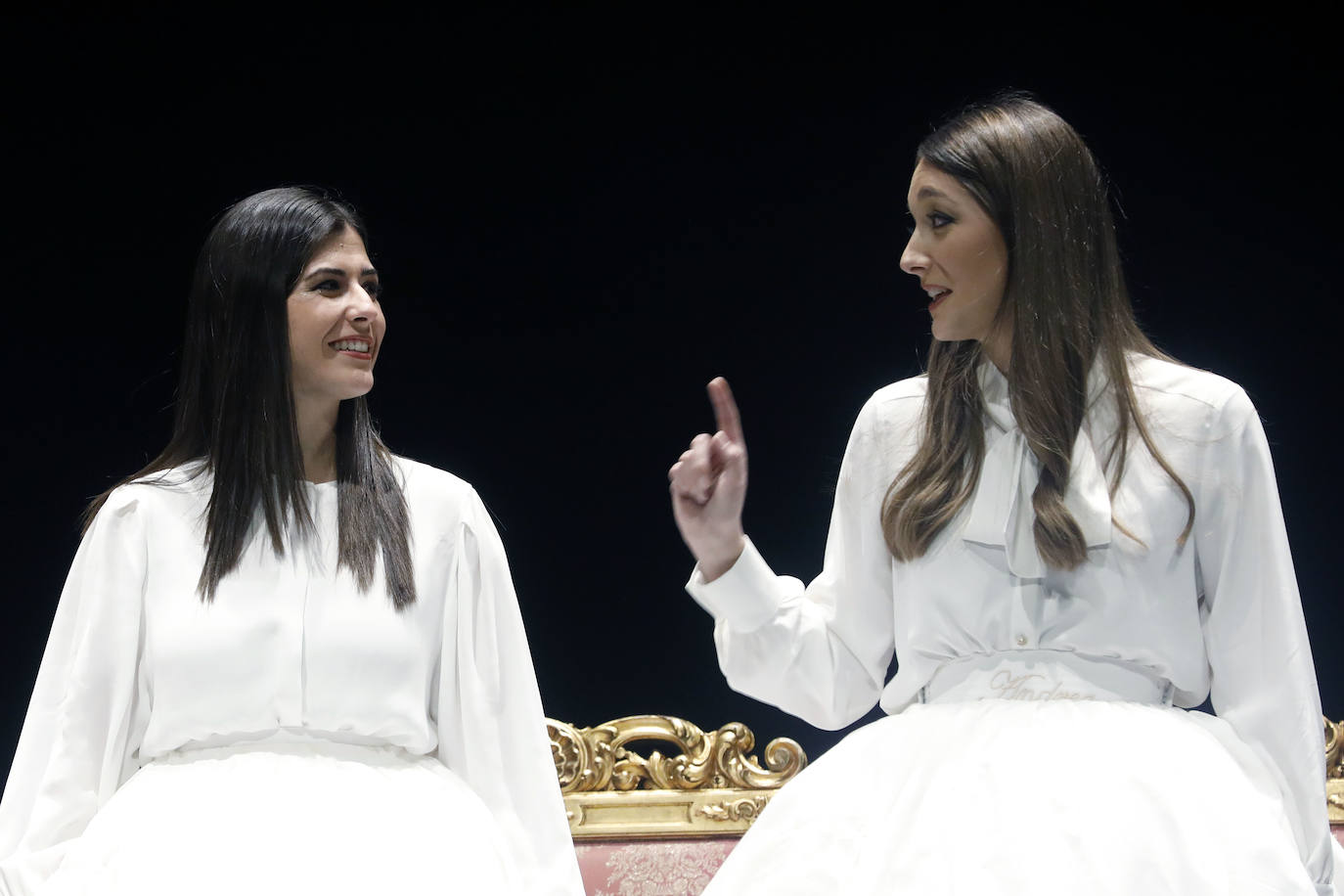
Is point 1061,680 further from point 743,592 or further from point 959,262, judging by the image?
point 959,262

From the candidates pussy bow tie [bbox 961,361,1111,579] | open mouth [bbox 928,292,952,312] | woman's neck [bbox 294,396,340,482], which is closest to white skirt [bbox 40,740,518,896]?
woman's neck [bbox 294,396,340,482]

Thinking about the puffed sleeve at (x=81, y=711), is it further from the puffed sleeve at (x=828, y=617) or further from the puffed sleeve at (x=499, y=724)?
the puffed sleeve at (x=828, y=617)

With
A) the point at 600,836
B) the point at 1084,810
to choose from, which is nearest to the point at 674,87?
the point at 600,836

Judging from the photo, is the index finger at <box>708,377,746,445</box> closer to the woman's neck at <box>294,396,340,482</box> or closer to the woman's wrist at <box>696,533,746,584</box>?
the woman's wrist at <box>696,533,746,584</box>

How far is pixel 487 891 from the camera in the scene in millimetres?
2133

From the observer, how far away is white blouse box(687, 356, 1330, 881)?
188cm

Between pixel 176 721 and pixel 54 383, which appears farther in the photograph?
pixel 54 383

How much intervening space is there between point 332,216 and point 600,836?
111 cm

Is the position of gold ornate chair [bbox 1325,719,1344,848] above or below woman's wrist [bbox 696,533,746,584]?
below

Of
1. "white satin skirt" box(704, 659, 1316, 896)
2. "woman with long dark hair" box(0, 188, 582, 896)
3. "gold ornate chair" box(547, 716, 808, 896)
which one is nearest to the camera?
"white satin skirt" box(704, 659, 1316, 896)

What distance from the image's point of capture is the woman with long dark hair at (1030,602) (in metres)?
1.73

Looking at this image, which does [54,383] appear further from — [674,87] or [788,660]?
[788,660]

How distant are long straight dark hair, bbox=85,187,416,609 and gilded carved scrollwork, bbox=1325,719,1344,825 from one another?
1.60 m

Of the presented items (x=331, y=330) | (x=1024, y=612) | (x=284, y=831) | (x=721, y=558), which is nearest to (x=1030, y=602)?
(x=1024, y=612)
